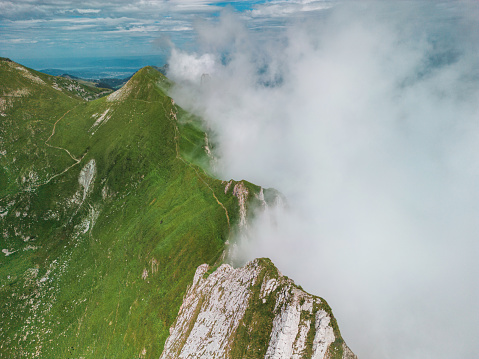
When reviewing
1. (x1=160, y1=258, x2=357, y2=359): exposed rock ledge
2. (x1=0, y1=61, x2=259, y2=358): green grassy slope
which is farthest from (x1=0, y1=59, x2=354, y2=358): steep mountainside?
(x1=160, y1=258, x2=357, y2=359): exposed rock ledge

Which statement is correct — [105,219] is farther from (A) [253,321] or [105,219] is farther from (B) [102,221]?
(A) [253,321]

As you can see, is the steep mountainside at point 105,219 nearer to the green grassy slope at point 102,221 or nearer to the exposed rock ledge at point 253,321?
the green grassy slope at point 102,221

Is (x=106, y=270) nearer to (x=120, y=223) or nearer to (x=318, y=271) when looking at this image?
(x=120, y=223)

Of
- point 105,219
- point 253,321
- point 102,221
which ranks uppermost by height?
point 253,321

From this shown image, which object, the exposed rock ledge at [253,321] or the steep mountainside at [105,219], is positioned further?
the steep mountainside at [105,219]

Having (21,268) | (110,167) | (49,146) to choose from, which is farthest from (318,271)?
(49,146)

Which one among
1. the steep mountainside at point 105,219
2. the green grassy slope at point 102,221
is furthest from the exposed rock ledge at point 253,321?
the green grassy slope at point 102,221

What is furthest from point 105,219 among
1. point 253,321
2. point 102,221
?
point 253,321

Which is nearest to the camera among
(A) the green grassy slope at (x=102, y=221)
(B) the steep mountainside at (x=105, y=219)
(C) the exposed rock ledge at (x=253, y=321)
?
(C) the exposed rock ledge at (x=253, y=321)
